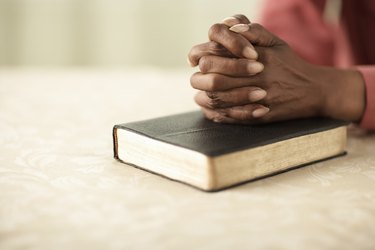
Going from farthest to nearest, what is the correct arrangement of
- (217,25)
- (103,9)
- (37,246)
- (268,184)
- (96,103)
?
(103,9), (96,103), (217,25), (268,184), (37,246)

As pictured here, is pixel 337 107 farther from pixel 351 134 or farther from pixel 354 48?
pixel 354 48

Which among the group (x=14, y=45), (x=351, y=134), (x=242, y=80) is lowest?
(x=14, y=45)

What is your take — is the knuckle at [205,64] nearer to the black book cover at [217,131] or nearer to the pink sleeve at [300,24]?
the black book cover at [217,131]

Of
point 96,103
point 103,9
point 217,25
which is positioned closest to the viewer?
point 217,25

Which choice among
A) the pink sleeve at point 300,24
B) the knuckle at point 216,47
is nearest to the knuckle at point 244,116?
the knuckle at point 216,47

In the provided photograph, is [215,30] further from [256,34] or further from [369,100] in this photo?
[369,100]

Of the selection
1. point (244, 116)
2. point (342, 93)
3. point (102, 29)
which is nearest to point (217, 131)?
point (244, 116)

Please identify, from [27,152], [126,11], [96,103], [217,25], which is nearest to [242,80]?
[217,25]

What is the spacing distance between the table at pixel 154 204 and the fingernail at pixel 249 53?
20 cm

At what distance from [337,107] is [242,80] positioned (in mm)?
250

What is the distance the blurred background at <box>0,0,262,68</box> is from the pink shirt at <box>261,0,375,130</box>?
1303 mm

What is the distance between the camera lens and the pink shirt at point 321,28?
1.61m

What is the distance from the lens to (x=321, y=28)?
5.64 ft

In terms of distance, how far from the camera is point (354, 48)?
164 cm
